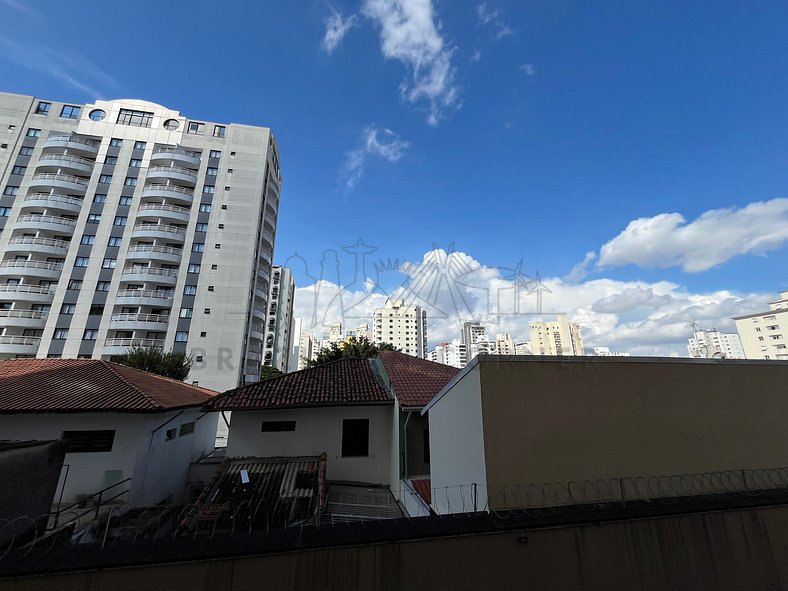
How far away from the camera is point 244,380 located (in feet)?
93.6

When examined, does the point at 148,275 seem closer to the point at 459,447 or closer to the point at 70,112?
the point at 70,112

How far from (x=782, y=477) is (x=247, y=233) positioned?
1335 inches

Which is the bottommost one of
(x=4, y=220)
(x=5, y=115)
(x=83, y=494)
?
(x=83, y=494)

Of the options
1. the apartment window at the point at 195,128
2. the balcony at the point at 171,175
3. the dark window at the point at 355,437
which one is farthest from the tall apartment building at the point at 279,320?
the dark window at the point at 355,437

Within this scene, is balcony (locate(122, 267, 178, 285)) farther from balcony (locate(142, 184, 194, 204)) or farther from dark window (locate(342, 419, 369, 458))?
dark window (locate(342, 419, 369, 458))

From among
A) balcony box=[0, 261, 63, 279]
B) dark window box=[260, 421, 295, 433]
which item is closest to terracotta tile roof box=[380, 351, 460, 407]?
dark window box=[260, 421, 295, 433]

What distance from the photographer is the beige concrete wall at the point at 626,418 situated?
2.78m

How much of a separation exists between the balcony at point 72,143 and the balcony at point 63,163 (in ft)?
2.56

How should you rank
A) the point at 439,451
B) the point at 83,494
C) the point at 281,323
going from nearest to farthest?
the point at 439,451, the point at 83,494, the point at 281,323

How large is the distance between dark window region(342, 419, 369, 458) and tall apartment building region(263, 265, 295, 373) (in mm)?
39257

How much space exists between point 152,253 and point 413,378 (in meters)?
29.1

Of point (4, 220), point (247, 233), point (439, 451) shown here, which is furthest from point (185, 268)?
point (439, 451)

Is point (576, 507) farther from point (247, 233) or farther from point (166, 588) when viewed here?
point (247, 233)

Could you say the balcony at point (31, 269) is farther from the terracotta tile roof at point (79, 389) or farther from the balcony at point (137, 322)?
the terracotta tile roof at point (79, 389)
